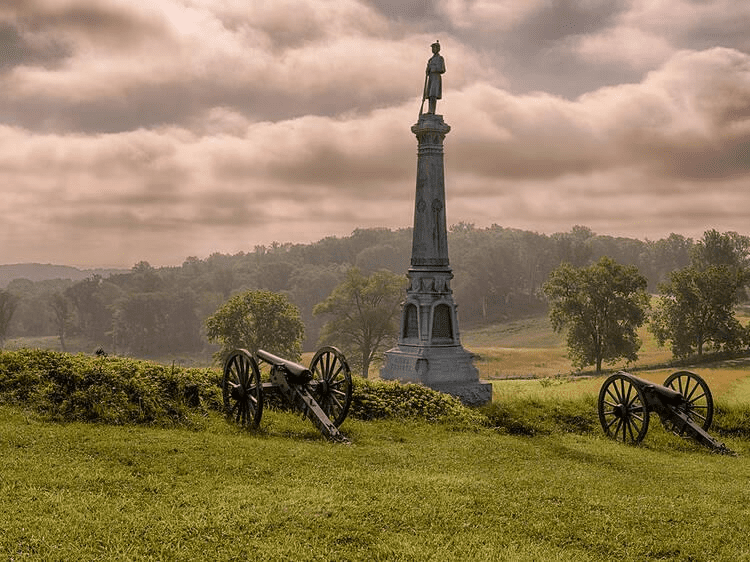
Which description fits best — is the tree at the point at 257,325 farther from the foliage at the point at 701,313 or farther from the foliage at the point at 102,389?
the foliage at the point at 701,313

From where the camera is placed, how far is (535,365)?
189 ft

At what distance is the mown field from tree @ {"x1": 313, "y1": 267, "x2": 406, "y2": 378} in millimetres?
42697

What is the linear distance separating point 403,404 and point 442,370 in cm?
681

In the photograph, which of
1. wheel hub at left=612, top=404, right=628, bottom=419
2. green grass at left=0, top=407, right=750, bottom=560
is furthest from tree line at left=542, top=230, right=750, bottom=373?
green grass at left=0, top=407, right=750, bottom=560

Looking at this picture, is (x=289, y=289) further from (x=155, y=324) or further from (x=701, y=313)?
(x=701, y=313)

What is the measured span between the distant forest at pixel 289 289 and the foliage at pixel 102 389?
81.0 meters

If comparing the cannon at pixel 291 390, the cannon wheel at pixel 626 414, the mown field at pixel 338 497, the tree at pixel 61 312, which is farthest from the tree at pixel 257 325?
the tree at pixel 61 312

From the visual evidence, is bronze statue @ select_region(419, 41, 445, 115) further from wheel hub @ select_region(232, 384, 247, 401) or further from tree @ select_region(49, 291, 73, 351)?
tree @ select_region(49, 291, 73, 351)

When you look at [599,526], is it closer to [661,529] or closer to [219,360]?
[661,529]

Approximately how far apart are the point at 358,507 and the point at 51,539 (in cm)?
358

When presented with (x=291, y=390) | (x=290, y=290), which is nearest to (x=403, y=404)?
(x=291, y=390)

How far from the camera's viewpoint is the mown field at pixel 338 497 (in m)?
7.54

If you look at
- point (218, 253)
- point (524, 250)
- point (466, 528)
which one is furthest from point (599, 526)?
point (218, 253)

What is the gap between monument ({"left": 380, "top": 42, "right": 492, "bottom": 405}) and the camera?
2312 cm
